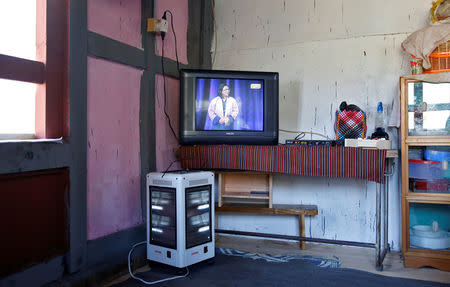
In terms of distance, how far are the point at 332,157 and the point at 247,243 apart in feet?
3.97

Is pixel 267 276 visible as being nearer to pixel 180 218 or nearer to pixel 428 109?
pixel 180 218

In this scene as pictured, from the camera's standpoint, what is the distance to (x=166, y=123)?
9.55 ft

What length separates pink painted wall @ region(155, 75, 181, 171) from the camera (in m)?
2.80

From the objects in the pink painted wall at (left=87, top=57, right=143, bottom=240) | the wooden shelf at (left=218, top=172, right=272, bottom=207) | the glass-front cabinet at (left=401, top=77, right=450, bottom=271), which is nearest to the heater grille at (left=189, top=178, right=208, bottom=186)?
the pink painted wall at (left=87, top=57, right=143, bottom=240)

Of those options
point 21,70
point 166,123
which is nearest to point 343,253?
point 166,123

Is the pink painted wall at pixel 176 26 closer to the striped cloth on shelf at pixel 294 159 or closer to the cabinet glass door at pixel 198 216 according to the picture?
the striped cloth on shelf at pixel 294 159

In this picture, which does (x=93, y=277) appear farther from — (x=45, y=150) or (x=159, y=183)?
(x=45, y=150)

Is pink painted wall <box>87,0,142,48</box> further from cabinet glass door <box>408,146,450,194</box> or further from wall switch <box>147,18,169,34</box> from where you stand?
cabinet glass door <box>408,146,450,194</box>

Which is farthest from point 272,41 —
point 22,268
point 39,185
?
point 22,268

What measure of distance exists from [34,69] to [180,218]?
118 cm

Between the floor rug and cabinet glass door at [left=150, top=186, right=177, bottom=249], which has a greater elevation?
cabinet glass door at [left=150, top=186, right=177, bottom=249]

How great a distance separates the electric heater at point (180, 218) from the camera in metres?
2.24

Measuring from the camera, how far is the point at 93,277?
2.13m

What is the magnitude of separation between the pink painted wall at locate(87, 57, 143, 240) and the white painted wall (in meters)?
1.17
